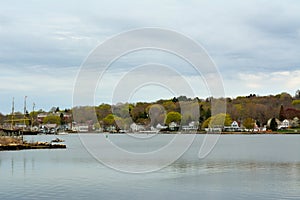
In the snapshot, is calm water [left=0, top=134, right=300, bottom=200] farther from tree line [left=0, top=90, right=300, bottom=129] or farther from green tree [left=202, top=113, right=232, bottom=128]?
green tree [left=202, top=113, right=232, bottom=128]

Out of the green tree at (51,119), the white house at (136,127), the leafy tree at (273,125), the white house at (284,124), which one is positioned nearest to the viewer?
the white house at (136,127)

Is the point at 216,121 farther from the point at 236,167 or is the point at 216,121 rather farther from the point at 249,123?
the point at 236,167

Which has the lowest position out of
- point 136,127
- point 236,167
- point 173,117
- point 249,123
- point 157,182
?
point 157,182

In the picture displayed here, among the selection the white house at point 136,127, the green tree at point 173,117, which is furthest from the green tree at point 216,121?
the white house at point 136,127

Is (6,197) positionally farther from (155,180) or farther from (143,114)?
(143,114)

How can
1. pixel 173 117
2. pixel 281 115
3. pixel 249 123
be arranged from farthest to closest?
pixel 281 115, pixel 249 123, pixel 173 117

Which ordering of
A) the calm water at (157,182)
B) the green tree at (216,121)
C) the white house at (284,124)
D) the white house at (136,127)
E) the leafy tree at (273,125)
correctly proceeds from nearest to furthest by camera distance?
Answer: the calm water at (157,182), the green tree at (216,121), the white house at (136,127), the leafy tree at (273,125), the white house at (284,124)

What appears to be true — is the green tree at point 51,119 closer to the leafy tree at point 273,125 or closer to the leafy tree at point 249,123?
Result: the leafy tree at point 249,123

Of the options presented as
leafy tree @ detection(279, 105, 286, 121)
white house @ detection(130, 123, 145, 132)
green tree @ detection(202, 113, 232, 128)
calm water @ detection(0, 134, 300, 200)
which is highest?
leafy tree @ detection(279, 105, 286, 121)

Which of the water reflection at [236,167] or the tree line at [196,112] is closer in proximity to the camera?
the water reflection at [236,167]

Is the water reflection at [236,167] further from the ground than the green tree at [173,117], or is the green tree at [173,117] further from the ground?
the green tree at [173,117]

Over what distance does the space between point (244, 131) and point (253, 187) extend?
139 m

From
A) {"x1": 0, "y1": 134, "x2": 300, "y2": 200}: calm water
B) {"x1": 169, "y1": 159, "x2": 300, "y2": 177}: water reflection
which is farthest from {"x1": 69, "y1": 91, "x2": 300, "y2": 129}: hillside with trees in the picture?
{"x1": 0, "y1": 134, "x2": 300, "y2": 200}: calm water

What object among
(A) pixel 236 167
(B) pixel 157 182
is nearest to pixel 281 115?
(A) pixel 236 167
